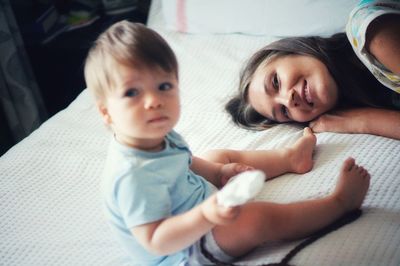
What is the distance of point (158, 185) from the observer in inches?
27.4

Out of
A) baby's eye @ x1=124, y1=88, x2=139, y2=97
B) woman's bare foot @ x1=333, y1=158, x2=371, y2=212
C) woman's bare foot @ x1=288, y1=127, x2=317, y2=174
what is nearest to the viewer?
baby's eye @ x1=124, y1=88, x2=139, y2=97

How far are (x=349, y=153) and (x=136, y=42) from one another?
59 centimetres

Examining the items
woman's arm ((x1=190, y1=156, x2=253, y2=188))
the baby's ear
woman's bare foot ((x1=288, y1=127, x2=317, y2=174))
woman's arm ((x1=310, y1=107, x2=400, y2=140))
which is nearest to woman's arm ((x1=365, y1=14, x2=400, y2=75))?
woman's arm ((x1=310, y1=107, x2=400, y2=140))

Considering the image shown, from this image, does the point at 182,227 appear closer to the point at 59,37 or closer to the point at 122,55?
the point at 122,55

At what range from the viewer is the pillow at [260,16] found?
1461mm

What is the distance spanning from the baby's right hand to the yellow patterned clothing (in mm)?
623

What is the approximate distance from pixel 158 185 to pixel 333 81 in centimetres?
68

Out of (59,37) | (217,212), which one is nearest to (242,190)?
(217,212)

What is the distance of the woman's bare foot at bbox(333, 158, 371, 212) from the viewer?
0.82 m

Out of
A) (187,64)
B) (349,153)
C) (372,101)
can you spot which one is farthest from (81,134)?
(372,101)

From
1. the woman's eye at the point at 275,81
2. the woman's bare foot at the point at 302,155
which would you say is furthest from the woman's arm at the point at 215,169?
the woman's eye at the point at 275,81

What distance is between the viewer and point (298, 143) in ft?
3.35

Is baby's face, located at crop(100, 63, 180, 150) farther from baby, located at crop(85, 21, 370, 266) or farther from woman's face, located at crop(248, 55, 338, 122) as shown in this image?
woman's face, located at crop(248, 55, 338, 122)

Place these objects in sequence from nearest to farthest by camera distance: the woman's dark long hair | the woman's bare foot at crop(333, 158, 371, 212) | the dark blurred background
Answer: the woman's bare foot at crop(333, 158, 371, 212), the woman's dark long hair, the dark blurred background
